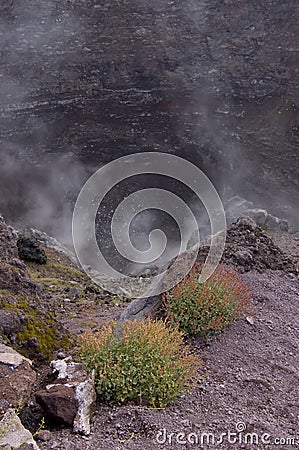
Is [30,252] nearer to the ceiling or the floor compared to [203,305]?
nearer to the ceiling

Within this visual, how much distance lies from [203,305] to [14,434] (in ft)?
8.69

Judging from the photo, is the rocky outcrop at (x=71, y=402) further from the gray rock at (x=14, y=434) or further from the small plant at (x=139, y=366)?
the gray rock at (x=14, y=434)

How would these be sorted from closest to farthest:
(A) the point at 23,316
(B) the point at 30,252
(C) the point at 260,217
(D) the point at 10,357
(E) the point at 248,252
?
1. (D) the point at 10,357
2. (A) the point at 23,316
3. (E) the point at 248,252
4. (B) the point at 30,252
5. (C) the point at 260,217

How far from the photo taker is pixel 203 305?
5.65 meters

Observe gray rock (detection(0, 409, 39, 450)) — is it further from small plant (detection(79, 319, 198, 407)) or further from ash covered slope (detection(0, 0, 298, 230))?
ash covered slope (detection(0, 0, 298, 230))

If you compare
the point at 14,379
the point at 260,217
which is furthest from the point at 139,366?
the point at 260,217

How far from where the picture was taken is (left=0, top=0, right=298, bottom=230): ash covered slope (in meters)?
22.2

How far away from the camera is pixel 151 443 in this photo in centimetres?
394

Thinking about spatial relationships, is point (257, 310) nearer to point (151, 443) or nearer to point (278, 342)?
point (278, 342)

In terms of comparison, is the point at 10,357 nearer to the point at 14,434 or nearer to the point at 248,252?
the point at 14,434

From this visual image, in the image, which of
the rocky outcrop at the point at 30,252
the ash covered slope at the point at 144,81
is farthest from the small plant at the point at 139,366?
the ash covered slope at the point at 144,81

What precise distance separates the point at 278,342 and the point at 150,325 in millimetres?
1808

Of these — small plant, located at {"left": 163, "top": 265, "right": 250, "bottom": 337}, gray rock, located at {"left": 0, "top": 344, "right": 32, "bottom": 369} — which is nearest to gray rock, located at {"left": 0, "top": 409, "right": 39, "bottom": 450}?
gray rock, located at {"left": 0, "top": 344, "right": 32, "bottom": 369}

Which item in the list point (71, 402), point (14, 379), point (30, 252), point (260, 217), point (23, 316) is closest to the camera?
point (71, 402)
